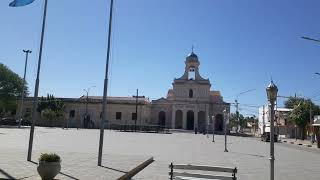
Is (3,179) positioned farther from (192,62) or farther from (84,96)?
(84,96)

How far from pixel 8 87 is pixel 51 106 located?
15.4 m

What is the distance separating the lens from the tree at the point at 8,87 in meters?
78.8

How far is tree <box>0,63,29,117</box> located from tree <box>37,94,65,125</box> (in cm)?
995

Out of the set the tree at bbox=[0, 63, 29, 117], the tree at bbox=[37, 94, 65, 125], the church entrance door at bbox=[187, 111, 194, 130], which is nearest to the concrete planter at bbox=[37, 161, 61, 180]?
the tree at bbox=[0, 63, 29, 117]

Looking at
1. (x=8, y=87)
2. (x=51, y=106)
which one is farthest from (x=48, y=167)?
(x=51, y=106)

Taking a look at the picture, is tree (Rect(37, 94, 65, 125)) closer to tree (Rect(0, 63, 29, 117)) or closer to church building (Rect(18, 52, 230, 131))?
church building (Rect(18, 52, 230, 131))

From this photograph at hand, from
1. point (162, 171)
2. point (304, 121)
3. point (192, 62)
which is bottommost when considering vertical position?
point (162, 171)

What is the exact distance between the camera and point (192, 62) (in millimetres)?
97562

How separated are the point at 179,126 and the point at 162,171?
82.6 m

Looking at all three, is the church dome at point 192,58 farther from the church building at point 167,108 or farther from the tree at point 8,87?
the tree at point 8,87

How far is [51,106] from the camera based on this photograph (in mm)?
93625

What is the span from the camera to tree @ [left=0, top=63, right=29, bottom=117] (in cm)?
7881

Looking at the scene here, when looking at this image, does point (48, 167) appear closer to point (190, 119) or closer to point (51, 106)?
point (51, 106)

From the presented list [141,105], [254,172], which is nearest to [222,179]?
[254,172]
